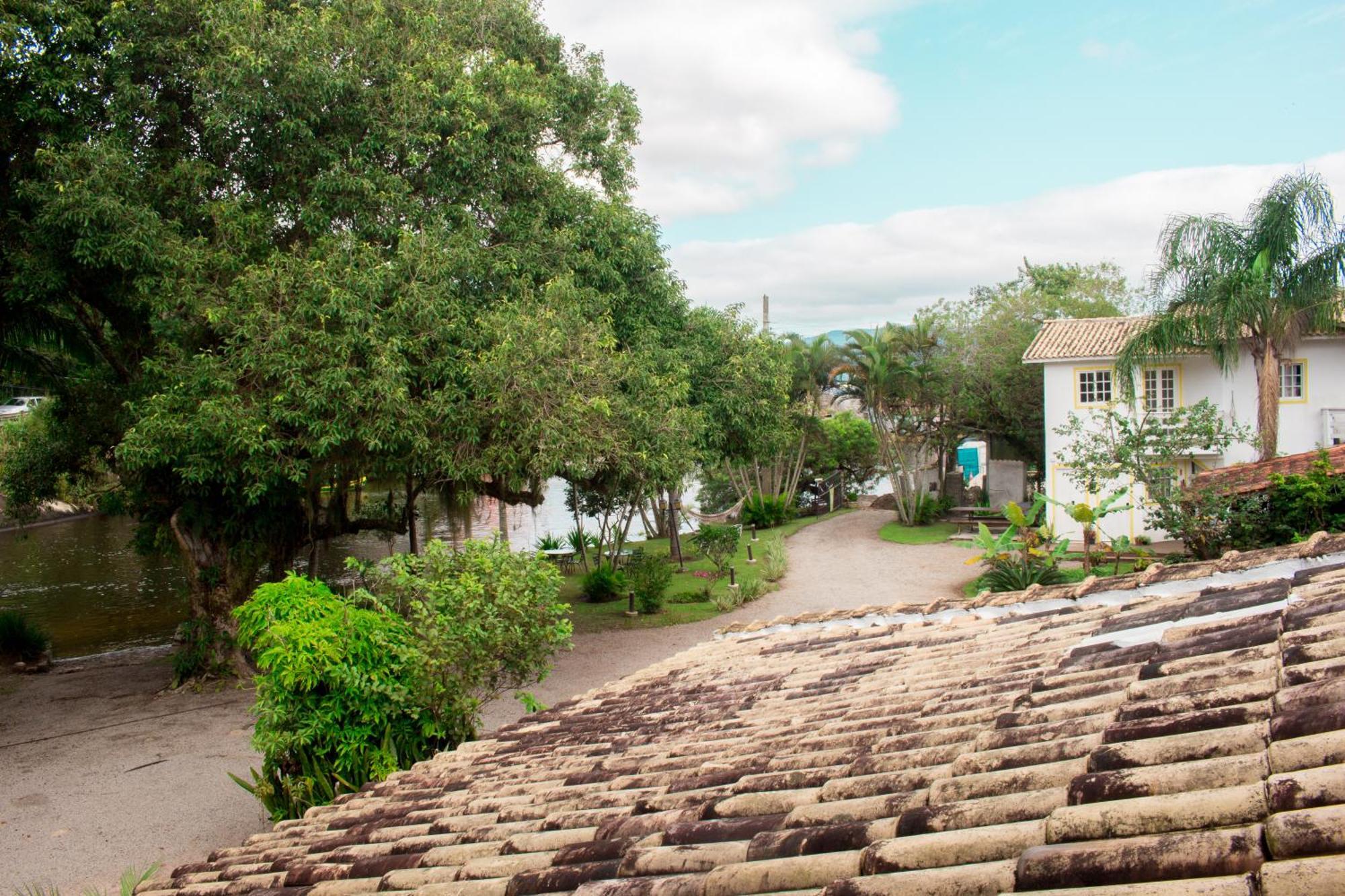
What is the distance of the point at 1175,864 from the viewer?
2027mm

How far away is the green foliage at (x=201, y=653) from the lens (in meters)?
16.7

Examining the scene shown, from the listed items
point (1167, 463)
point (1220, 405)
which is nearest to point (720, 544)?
point (1167, 463)

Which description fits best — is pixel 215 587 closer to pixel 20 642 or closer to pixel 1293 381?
pixel 20 642

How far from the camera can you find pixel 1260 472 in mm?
19984

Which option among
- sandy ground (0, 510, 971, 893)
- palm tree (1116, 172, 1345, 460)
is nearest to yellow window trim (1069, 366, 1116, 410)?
palm tree (1116, 172, 1345, 460)

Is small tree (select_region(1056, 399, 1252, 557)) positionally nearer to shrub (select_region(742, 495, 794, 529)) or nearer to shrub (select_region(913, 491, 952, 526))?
shrub (select_region(913, 491, 952, 526))

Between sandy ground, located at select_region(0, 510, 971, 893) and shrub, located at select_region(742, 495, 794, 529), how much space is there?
14373 mm

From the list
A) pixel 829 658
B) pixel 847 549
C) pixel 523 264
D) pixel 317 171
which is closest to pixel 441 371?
pixel 523 264

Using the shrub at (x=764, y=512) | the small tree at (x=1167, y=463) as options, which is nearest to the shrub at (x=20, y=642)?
the small tree at (x=1167, y=463)

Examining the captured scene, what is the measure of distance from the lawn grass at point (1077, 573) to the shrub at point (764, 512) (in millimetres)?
14713

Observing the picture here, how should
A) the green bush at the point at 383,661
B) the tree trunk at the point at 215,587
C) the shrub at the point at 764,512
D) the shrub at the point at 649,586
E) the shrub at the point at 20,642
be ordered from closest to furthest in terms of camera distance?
the green bush at the point at 383,661 → the tree trunk at the point at 215,587 → the shrub at the point at 20,642 → the shrub at the point at 649,586 → the shrub at the point at 764,512

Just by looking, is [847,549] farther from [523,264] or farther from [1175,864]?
[1175,864]

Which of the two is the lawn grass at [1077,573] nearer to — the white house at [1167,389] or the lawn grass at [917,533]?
the white house at [1167,389]

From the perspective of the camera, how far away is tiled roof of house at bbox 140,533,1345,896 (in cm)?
222
